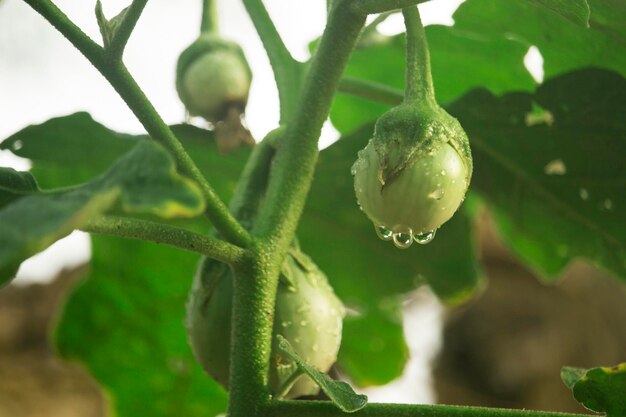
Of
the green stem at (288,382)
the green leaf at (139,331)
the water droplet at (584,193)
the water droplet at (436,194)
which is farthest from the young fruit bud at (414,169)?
the green leaf at (139,331)

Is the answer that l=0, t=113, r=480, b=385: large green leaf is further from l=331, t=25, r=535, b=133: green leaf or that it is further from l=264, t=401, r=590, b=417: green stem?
l=264, t=401, r=590, b=417: green stem

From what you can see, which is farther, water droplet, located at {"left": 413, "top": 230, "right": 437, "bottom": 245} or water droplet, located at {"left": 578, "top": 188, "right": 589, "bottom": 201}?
water droplet, located at {"left": 578, "top": 188, "right": 589, "bottom": 201}

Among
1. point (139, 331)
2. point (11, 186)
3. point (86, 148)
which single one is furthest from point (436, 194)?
point (139, 331)

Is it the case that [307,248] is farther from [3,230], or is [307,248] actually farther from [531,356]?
[531,356]

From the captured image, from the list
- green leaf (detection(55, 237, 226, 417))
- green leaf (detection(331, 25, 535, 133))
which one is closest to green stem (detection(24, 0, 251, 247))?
green leaf (detection(331, 25, 535, 133))

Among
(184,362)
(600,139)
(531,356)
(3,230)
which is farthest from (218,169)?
(531,356)

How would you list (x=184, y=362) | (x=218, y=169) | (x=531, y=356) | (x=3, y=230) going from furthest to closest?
(x=531, y=356)
(x=184, y=362)
(x=218, y=169)
(x=3, y=230)
